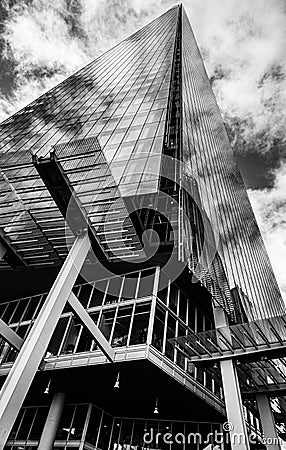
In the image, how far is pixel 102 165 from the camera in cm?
1537

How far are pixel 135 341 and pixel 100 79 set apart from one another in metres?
36.0

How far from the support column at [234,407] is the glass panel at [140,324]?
382cm

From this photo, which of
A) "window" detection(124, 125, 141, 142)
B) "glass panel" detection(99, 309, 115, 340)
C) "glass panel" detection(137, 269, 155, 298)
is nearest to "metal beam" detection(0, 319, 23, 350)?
"glass panel" detection(99, 309, 115, 340)

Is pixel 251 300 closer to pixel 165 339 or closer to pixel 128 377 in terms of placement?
pixel 165 339

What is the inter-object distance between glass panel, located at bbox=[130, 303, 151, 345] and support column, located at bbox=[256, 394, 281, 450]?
671 cm

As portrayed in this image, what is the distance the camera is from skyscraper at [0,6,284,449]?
41.4 feet

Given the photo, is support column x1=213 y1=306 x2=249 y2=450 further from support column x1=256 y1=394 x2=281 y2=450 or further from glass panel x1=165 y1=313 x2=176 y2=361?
support column x1=256 y1=394 x2=281 y2=450

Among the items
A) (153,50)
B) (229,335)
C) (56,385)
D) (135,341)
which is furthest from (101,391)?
(153,50)

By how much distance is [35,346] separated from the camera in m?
9.27

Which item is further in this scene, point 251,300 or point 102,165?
point 251,300

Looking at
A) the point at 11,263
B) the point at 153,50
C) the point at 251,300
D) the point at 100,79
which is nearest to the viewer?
the point at 11,263

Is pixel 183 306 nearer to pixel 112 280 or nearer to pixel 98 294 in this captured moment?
pixel 112 280

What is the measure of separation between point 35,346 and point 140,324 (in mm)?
7390

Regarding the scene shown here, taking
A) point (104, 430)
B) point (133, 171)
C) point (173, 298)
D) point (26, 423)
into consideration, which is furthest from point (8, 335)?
point (133, 171)
